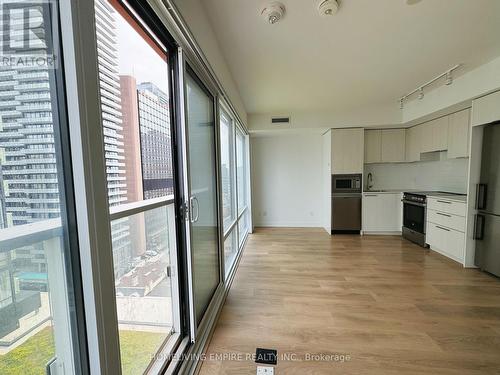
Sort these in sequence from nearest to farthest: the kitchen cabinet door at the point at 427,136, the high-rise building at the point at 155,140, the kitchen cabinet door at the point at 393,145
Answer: the high-rise building at the point at 155,140 → the kitchen cabinet door at the point at 427,136 → the kitchen cabinet door at the point at 393,145

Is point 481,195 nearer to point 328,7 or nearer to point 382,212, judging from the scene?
point 382,212

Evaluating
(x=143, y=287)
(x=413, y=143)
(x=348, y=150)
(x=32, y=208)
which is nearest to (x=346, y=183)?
(x=348, y=150)

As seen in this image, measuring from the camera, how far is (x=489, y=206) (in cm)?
289

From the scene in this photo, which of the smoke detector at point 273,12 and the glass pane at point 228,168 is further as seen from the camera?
the glass pane at point 228,168

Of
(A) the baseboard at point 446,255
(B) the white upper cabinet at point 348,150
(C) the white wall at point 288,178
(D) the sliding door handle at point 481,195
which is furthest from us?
(C) the white wall at point 288,178

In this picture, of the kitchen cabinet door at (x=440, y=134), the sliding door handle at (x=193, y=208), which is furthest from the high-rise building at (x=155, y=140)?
the kitchen cabinet door at (x=440, y=134)

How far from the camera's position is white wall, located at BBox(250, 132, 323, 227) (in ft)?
18.8

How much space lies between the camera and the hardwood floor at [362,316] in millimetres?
1628

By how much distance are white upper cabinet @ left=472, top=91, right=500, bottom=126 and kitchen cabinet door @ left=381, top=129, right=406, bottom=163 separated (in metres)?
1.89

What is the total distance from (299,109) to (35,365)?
490 cm

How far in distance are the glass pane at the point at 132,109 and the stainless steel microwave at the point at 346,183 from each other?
4.19 metres

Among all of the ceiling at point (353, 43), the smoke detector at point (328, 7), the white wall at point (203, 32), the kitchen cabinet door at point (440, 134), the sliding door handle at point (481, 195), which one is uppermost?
the ceiling at point (353, 43)

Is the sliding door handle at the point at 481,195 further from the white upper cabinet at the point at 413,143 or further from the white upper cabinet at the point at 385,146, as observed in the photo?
the white upper cabinet at the point at 385,146

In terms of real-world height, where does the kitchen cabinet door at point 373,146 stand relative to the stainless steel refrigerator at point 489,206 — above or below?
above
